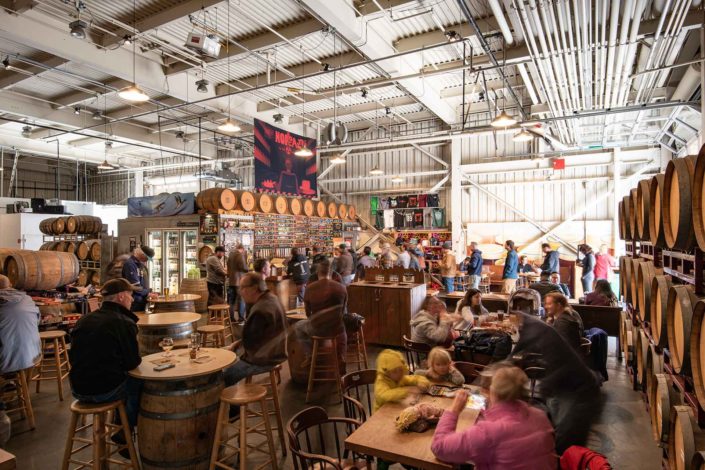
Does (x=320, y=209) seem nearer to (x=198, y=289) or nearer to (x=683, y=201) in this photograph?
(x=198, y=289)

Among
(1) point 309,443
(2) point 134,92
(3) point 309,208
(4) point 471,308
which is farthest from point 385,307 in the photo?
(3) point 309,208

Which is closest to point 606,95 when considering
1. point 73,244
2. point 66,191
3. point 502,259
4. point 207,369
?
point 502,259

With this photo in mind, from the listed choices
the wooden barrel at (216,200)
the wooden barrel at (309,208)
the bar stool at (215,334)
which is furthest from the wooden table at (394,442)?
the wooden barrel at (309,208)

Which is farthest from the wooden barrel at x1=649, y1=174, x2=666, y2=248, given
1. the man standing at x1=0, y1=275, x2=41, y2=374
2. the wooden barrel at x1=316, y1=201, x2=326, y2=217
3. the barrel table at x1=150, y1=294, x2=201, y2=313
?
the wooden barrel at x1=316, y1=201, x2=326, y2=217

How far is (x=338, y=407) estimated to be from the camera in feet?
15.1

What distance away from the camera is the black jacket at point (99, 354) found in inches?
119

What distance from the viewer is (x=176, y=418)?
3012 millimetres

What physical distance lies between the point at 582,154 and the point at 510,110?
2.55 meters

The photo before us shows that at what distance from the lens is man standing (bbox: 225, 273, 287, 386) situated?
3.56 meters

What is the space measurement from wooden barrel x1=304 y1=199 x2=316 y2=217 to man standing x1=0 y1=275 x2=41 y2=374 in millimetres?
8123

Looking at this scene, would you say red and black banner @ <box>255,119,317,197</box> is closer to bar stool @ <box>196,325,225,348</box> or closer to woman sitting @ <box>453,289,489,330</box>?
bar stool @ <box>196,325,225,348</box>

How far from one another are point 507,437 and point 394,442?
2.23 ft

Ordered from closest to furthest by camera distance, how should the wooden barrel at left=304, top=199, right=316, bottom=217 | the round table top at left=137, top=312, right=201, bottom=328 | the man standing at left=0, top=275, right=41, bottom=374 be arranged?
the man standing at left=0, top=275, right=41, bottom=374 < the round table top at left=137, top=312, right=201, bottom=328 < the wooden barrel at left=304, top=199, right=316, bottom=217

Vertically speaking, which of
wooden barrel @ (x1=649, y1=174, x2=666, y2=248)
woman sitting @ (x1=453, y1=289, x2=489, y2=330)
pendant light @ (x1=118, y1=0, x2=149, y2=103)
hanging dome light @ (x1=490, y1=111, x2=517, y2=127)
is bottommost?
woman sitting @ (x1=453, y1=289, x2=489, y2=330)
